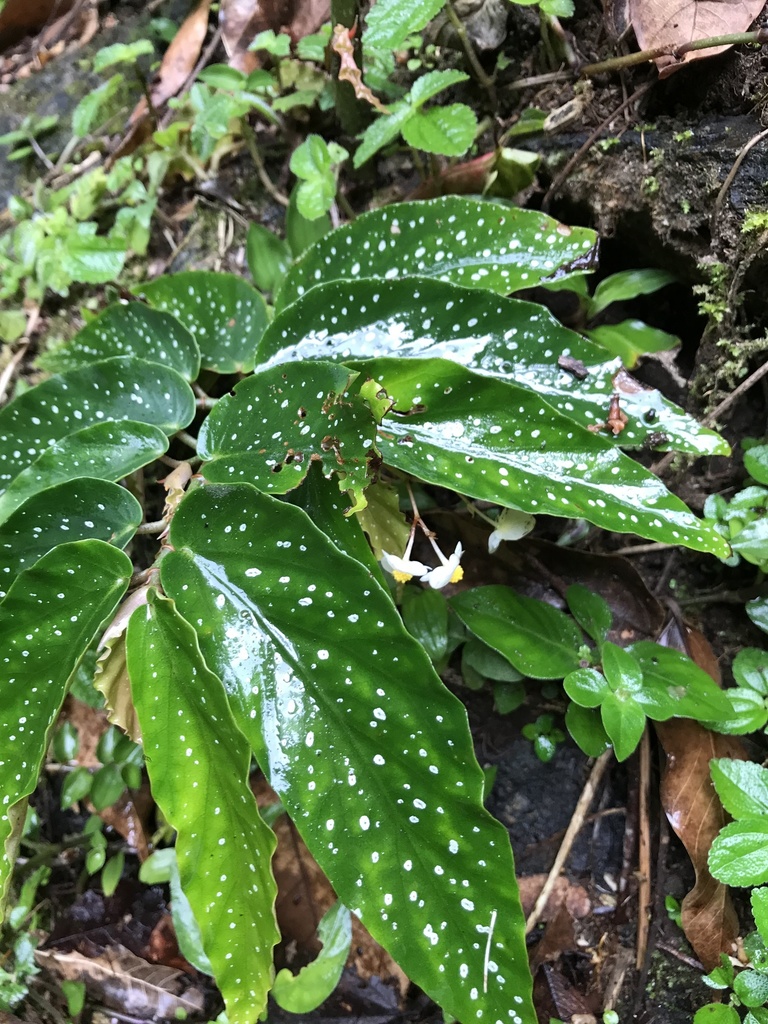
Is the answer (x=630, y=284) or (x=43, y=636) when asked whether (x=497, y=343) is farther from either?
(x=43, y=636)

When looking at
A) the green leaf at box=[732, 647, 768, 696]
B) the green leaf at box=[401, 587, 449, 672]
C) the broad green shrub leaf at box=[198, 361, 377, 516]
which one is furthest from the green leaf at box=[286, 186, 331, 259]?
the green leaf at box=[732, 647, 768, 696]

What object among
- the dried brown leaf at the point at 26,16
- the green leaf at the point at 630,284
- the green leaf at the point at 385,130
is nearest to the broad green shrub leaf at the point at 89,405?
the green leaf at the point at 385,130

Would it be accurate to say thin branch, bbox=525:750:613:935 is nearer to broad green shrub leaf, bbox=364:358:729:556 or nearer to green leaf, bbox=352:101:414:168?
broad green shrub leaf, bbox=364:358:729:556

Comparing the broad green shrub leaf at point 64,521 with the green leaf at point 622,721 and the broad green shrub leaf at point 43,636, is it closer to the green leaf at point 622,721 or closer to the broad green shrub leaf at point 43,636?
the broad green shrub leaf at point 43,636

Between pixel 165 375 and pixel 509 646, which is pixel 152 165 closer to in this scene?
pixel 165 375

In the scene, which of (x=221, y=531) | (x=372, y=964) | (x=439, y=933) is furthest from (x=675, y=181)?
(x=372, y=964)
